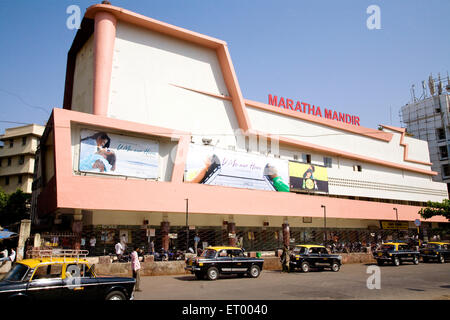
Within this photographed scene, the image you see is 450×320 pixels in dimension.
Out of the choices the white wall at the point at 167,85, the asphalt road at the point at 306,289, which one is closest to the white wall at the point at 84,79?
the white wall at the point at 167,85

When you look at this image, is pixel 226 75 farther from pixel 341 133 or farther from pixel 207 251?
pixel 207 251

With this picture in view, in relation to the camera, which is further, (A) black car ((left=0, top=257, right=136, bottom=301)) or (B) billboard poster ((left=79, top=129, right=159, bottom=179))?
(B) billboard poster ((left=79, top=129, right=159, bottom=179))

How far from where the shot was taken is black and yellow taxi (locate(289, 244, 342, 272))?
65.5 ft

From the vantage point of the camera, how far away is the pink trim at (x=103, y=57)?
2361 cm

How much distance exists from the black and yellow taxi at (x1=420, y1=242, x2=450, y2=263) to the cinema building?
8.65m

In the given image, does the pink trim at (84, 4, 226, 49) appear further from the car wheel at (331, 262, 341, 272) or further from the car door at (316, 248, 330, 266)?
the car wheel at (331, 262, 341, 272)

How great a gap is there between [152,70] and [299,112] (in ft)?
50.4

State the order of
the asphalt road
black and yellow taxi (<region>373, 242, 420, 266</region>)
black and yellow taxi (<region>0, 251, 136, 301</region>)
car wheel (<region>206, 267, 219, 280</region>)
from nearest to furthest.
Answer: black and yellow taxi (<region>0, 251, 136, 301</region>)
the asphalt road
car wheel (<region>206, 267, 219, 280</region>)
black and yellow taxi (<region>373, 242, 420, 266</region>)

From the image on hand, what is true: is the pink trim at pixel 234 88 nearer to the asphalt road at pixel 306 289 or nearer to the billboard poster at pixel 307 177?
the billboard poster at pixel 307 177

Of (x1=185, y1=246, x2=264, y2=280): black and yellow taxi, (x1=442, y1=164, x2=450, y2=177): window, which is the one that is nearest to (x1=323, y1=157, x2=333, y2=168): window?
(x1=185, y1=246, x2=264, y2=280): black and yellow taxi

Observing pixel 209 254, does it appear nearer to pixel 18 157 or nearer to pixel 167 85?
pixel 167 85

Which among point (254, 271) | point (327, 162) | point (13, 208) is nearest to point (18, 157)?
point (13, 208)
